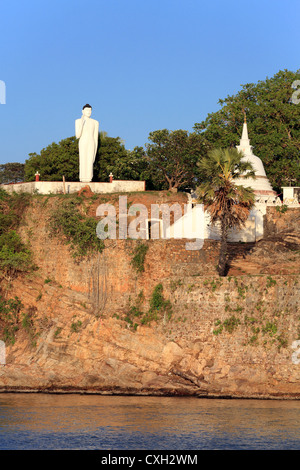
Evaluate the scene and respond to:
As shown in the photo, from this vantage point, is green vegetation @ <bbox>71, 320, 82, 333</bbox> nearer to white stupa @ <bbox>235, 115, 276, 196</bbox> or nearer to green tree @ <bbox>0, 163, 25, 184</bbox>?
white stupa @ <bbox>235, 115, 276, 196</bbox>

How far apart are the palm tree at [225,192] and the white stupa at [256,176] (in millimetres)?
7726

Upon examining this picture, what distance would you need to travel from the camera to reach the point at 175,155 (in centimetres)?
5512

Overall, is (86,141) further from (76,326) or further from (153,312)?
(153,312)

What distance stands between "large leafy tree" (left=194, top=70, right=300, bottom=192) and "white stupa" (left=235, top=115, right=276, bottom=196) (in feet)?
6.77

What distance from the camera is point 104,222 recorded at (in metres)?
46.9

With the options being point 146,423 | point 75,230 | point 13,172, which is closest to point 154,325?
point 75,230

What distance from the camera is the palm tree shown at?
42.2m

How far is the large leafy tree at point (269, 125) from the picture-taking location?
56.8 meters

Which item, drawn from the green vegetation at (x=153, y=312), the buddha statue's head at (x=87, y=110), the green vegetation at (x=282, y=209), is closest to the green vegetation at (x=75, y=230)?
the green vegetation at (x=153, y=312)

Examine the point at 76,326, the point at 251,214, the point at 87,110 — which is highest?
the point at 87,110

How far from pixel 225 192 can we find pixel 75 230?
336 inches
